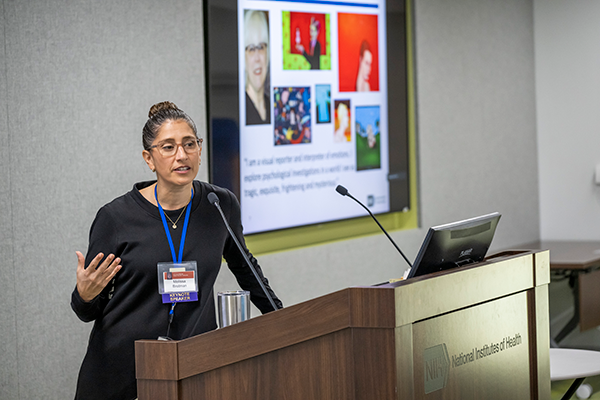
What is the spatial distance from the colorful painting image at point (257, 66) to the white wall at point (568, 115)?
3.08 meters

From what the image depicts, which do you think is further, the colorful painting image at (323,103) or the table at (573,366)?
the colorful painting image at (323,103)

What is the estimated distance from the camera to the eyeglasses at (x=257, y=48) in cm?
371

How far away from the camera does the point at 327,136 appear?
13.7ft

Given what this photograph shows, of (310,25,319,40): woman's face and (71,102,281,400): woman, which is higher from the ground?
(310,25,319,40): woman's face

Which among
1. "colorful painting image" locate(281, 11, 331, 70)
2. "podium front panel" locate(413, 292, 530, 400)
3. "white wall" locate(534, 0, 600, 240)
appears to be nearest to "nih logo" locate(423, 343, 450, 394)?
"podium front panel" locate(413, 292, 530, 400)

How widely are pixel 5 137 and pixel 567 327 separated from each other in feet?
11.9

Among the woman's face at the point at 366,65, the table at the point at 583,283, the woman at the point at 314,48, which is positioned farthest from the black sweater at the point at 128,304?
the table at the point at 583,283

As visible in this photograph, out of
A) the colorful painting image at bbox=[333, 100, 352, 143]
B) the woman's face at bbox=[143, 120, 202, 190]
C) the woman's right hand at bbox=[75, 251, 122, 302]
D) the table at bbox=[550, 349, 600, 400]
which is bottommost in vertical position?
the table at bbox=[550, 349, 600, 400]

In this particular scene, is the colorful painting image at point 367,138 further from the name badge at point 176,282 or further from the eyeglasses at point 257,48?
the name badge at point 176,282

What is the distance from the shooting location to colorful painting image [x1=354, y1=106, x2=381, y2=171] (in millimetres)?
4387

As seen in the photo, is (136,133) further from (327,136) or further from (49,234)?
(327,136)

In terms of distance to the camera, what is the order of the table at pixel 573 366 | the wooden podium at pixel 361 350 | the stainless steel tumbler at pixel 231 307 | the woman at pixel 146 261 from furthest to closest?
the table at pixel 573 366 < the woman at pixel 146 261 < the stainless steel tumbler at pixel 231 307 < the wooden podium at pixel 361 350

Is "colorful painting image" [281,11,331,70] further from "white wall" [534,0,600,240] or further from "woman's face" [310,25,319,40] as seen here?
"white wall" [534,0,600,240]

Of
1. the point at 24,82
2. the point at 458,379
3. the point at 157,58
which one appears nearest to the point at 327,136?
the point at 157,58
